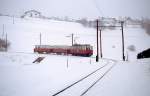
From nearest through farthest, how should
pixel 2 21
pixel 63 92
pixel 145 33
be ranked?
pixel 63 92
pixel 2 21
pixel 145 33

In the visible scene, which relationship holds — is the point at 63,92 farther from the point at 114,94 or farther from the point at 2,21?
the point at 2,21

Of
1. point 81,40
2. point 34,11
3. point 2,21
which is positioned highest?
point 34,11

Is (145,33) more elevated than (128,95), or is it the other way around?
(145,33)

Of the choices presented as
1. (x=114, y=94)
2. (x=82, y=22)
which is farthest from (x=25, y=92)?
(x=82, y=22)

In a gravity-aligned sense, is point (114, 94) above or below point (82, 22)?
below

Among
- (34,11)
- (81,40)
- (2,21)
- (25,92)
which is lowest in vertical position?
(25,92)

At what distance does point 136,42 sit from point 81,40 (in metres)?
28.0

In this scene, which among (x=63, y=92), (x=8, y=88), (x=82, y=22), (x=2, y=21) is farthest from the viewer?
(x=82, y=22)

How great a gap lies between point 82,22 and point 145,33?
47060mm

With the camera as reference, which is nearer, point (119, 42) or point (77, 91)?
point (77, 91)

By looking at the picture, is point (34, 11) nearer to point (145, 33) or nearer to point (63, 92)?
point (145, 33)

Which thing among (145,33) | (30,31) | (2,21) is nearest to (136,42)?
(145,33)

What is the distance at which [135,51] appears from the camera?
93000 millimetres

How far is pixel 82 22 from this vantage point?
152000 millimetres
